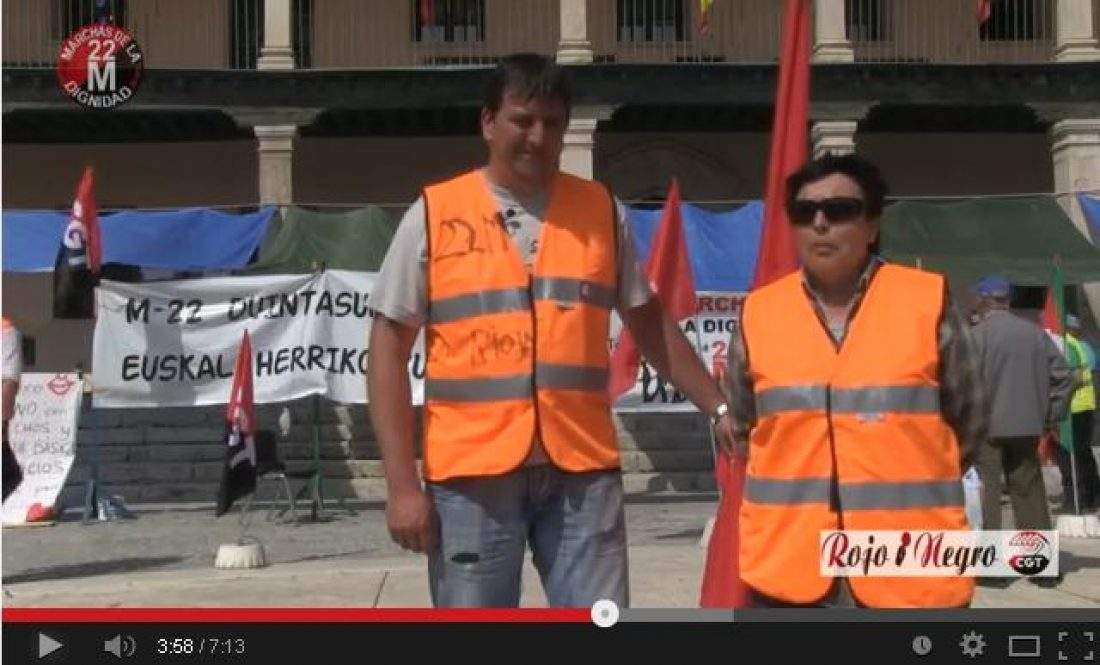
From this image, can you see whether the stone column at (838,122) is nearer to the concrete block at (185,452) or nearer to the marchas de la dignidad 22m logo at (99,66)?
the concrete block at (185,452)

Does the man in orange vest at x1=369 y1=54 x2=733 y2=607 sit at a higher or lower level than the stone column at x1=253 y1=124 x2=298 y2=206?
lower

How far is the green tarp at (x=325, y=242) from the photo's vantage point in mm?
16766

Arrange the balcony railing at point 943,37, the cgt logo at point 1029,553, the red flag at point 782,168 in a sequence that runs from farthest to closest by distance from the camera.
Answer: the balcony railing at point 943,37 < the red flag at point 782,168 < the cgt logo at point 1029,553

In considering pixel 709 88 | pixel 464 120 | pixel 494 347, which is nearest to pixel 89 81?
pixel 464 120

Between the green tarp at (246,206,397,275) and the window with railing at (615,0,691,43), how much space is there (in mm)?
7456

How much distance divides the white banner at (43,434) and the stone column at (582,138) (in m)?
8.24

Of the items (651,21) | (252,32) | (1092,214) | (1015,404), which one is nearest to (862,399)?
(1015,404)

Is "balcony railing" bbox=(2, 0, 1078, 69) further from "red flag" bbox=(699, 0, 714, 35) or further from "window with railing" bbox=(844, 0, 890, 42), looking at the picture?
Result: "red flag" bbox=(699, 0, 714, 35)

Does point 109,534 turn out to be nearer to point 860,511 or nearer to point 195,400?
point 195,400

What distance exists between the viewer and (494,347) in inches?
147

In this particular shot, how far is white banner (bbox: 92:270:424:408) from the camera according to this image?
15.1 m

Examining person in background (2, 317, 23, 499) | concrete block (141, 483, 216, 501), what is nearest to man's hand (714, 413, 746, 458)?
person in background (2, 317, 23, 499)

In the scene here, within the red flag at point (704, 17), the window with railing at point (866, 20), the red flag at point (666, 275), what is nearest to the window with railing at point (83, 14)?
the red flag at point (704, 17)
